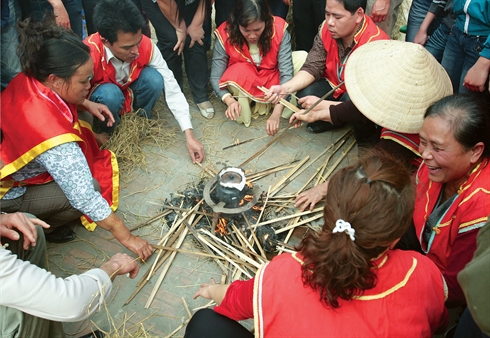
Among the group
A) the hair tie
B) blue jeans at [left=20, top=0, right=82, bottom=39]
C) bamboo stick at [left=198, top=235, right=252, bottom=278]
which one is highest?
the hair tie

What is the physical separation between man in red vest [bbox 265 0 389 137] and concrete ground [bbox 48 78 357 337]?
40 cm

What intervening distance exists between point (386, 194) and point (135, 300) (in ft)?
6.28

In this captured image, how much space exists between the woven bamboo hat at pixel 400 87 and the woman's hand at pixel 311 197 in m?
0.66

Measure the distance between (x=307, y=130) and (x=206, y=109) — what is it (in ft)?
3.51

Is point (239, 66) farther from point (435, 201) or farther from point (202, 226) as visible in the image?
point (435, 201)

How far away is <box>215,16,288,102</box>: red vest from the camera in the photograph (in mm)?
4020

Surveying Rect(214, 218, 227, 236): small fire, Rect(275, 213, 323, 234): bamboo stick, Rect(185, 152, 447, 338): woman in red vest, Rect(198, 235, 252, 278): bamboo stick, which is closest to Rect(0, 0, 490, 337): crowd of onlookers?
Rect(185, 152, 447, 338): woman in red vest

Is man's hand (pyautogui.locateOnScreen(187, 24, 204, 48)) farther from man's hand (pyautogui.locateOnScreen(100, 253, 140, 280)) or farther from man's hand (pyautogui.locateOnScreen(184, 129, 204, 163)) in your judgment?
man's hand (pyautogui.locateOnScreen(100, 253, 140, 280))

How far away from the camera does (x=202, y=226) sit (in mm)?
3152

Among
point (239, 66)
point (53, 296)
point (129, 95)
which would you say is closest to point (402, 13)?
point (239, 66)

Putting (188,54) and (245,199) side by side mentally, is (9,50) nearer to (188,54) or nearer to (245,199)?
(188,54)

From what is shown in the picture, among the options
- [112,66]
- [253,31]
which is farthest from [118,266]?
[253,31]

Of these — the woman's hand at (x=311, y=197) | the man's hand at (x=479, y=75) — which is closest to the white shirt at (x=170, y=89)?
the woman's hand at (x=311, y=197)

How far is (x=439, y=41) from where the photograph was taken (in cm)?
371
